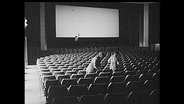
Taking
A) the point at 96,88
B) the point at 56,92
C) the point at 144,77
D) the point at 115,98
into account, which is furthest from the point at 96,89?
the point at 144,77

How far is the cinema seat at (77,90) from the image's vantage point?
5.73 meters

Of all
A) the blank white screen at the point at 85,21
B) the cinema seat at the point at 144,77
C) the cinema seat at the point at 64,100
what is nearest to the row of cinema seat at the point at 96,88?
the cinema seat at the point at 64,100

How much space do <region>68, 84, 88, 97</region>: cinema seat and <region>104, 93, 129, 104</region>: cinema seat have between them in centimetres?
51

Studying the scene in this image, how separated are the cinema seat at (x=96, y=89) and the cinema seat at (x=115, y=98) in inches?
16.5

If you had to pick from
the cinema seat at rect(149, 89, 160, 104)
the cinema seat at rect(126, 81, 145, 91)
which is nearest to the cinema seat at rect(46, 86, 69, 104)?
the cinema seat at rect(126, 81, 145, 91)

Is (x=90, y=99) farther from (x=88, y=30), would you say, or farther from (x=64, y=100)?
(x=88, y=30)

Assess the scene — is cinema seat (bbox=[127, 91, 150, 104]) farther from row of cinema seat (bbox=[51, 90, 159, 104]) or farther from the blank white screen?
the blank white screen

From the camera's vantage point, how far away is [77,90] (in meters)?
5.78

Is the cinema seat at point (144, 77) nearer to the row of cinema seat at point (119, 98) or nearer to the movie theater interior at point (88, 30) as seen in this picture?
the row of cinema seat at point (119, 98)
